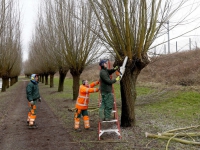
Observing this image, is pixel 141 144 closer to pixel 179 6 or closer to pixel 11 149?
pixel 11 149

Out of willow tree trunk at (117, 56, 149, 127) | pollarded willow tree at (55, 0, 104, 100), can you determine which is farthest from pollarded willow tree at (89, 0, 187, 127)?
pollarded willow tree at (55, 0, 104, 100)

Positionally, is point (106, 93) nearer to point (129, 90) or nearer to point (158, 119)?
point (129, 90)

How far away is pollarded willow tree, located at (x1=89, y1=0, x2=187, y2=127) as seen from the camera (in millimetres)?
6421

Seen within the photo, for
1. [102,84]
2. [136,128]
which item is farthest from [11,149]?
[136,128]

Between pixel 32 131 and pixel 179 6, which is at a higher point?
pixel 179 6

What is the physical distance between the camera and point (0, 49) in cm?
1894

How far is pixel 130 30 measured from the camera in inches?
258

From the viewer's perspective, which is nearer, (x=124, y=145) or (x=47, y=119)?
(x=124, y=145)

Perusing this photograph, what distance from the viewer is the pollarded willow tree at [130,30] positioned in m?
6.42

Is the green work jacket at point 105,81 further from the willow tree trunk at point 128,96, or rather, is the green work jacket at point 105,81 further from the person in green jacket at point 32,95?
the person in green jacket at point 32,95

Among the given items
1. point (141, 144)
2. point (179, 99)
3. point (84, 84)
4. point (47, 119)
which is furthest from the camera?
point (179, 99)

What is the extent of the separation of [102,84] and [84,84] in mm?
697

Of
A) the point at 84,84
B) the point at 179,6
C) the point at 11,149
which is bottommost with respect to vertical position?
the point at 11,149

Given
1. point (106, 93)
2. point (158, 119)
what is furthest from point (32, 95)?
point (158, 119)
